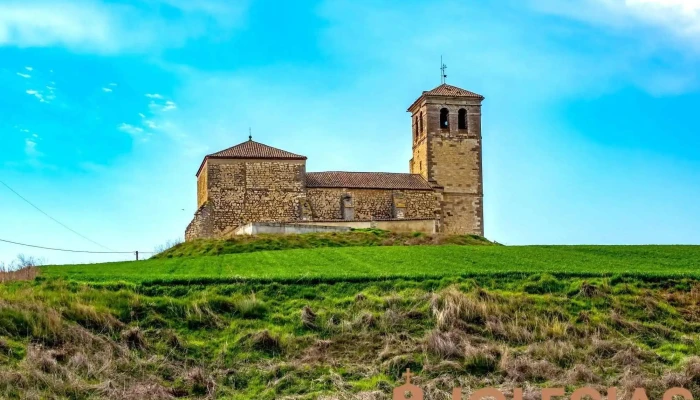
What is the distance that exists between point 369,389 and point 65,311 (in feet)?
21.0

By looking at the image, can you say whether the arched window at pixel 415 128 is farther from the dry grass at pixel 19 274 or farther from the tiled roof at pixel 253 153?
A: the dry grass at pixel 19 274

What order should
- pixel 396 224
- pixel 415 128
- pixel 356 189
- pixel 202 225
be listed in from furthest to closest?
1. pixel 415 128
2. pixel 356 189
3. pixel 202 225
4. pixel 396 224

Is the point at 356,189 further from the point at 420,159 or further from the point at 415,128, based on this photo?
the point at 415,128

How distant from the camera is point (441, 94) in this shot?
48406 millimetres

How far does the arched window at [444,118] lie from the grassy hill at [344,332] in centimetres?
2588

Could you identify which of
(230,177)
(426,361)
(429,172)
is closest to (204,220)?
(230,177)

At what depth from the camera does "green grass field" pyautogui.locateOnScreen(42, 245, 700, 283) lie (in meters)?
21.5

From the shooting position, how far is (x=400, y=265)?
80.6 feet

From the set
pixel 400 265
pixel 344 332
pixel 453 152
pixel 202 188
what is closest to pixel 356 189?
pixel 453 152

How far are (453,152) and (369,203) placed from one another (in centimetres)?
674

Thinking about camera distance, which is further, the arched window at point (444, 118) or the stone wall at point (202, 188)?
the arched window at point (444, 118)

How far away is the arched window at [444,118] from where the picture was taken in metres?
48.4

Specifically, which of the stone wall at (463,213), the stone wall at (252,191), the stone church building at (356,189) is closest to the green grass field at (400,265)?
the stone church building at (356,189)

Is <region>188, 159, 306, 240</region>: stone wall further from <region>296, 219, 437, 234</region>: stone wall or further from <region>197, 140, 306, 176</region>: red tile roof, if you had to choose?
<region>296, 219, 437, 234</region>: stone wall
